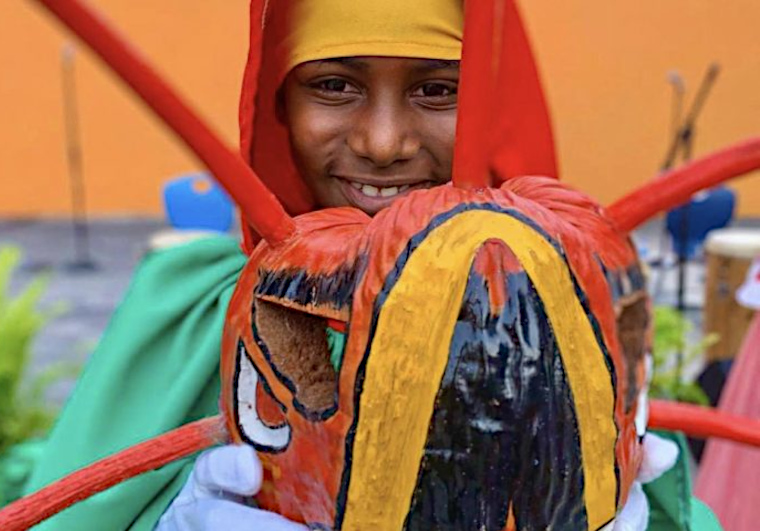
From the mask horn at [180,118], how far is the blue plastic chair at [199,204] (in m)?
2.58

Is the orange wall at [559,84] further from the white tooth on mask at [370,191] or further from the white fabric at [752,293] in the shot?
the white tooth on mask at [370,191]

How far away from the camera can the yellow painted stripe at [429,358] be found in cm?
46

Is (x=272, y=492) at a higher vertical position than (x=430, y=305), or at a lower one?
lower

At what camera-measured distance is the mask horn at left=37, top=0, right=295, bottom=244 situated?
1.33 ft

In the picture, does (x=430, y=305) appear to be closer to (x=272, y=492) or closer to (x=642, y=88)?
(x=272, y=492)

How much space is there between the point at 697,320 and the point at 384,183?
397 cm

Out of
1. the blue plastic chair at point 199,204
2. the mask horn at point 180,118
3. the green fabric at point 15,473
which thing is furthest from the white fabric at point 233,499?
the blue plastic chair at point 199,204

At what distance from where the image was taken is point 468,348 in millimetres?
460

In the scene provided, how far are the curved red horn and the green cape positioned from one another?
322mm

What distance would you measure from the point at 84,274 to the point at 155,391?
504 centimetres

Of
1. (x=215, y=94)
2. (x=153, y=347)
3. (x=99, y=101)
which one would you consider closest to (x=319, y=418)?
(x=153, y=347)

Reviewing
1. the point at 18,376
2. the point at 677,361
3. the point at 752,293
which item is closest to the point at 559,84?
the point at 677,361

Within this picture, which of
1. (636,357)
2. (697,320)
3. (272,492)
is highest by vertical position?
(636,357)

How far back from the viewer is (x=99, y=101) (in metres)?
6.85
